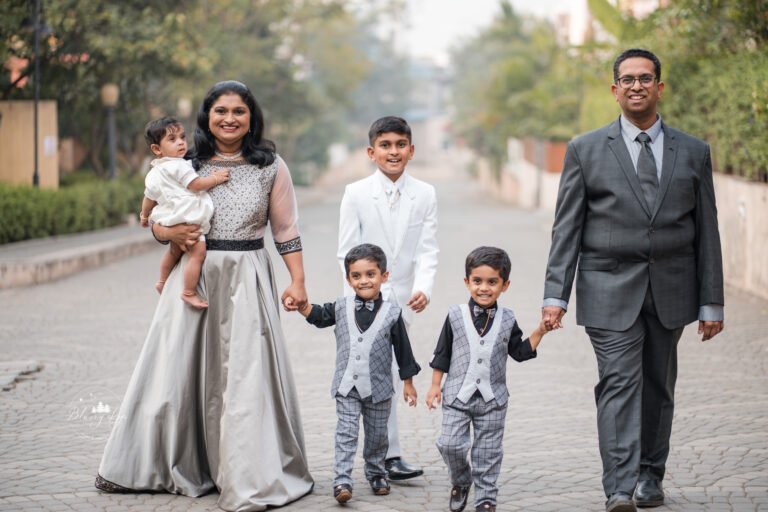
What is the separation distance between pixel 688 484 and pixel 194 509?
Answer: 2403 millimetres

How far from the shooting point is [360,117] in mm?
114500

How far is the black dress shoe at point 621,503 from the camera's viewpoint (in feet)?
17.0

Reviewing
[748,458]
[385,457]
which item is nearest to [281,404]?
[385,457]

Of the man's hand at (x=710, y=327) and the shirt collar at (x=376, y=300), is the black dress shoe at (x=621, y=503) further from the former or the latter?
the shirt collar at (x=376, y=300)

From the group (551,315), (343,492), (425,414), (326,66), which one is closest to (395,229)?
(551,315)

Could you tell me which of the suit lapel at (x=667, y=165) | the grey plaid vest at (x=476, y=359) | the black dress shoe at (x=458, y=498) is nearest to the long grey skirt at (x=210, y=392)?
the black dress shoe at (x=458, y=498)

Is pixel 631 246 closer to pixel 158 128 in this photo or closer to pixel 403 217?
pixel 403 217

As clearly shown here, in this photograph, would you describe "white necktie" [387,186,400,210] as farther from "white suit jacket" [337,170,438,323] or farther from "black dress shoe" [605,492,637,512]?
"black dress shoe" [605,492,637,512]

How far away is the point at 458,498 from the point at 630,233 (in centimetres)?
138

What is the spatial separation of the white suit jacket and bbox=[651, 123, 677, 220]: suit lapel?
123cm

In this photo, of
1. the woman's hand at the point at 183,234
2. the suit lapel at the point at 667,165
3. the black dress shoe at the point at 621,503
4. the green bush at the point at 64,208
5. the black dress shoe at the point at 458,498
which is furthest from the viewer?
the green bush at the point at 64,208

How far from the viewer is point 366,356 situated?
5.67 m

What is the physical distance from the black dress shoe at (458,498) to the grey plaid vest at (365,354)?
561 millimetres

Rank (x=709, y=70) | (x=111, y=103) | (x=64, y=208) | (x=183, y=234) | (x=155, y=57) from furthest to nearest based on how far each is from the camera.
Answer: (x=111, y=103) → (x=155, y=57) → (x=64, y=208) → (x=709, y=70) → (x=183, y=234)
